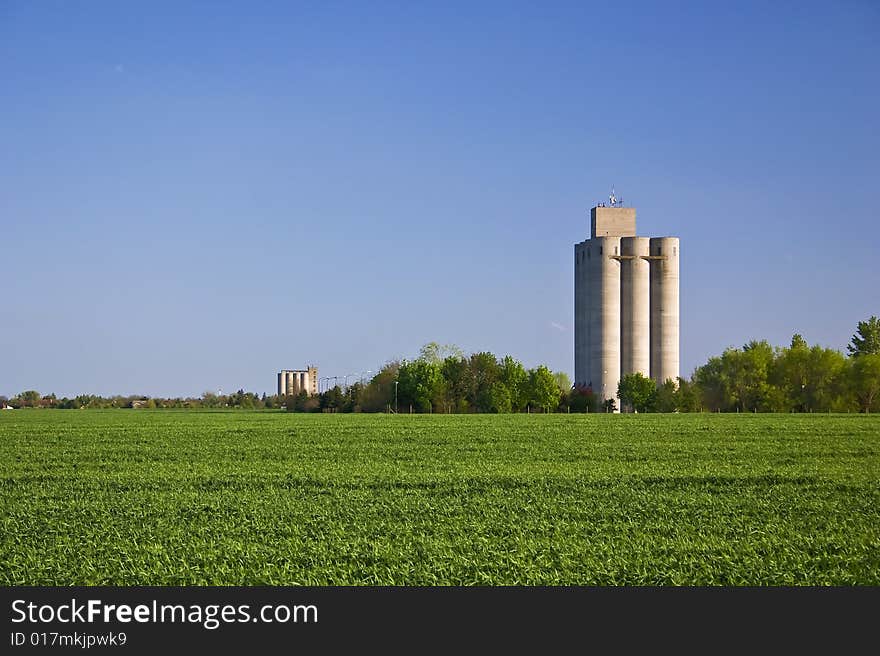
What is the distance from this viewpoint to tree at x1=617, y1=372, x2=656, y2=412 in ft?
344

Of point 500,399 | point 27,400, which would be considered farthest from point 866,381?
point 27,400

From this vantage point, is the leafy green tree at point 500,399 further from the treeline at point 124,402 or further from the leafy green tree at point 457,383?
the treeline at point 124,402

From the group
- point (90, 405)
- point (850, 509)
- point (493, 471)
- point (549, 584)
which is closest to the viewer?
point (549, 584)

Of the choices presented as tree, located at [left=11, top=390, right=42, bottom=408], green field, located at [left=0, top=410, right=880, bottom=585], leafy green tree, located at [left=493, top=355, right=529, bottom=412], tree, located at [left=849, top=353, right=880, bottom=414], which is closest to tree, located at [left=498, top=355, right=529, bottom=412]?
leafy green tree, located at [left=493, top=355, right=529, bottom=412]

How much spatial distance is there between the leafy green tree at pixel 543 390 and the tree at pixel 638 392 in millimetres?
6812

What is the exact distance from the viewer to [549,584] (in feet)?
36.6

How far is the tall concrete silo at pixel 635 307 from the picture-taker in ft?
359

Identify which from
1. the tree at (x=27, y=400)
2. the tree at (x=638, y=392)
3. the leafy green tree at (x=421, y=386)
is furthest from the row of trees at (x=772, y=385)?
the tree at (x=27, y=400)

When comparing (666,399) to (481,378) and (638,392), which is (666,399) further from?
(481,378)

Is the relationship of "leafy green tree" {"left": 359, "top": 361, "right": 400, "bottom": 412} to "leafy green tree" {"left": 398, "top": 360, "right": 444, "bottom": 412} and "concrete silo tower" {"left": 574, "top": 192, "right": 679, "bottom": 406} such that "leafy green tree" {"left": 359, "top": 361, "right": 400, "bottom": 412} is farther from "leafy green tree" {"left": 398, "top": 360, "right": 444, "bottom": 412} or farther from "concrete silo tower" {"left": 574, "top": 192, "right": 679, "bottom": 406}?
"concrete silo tower" {"left": 574, "top": 192, "right": 679, "bottom": 406}

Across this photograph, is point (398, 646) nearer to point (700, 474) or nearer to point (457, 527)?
point (457, 527)

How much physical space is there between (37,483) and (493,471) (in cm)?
1058

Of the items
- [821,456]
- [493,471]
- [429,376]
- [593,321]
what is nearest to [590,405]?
[593,321]

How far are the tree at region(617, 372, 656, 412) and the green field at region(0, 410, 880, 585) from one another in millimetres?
70577
